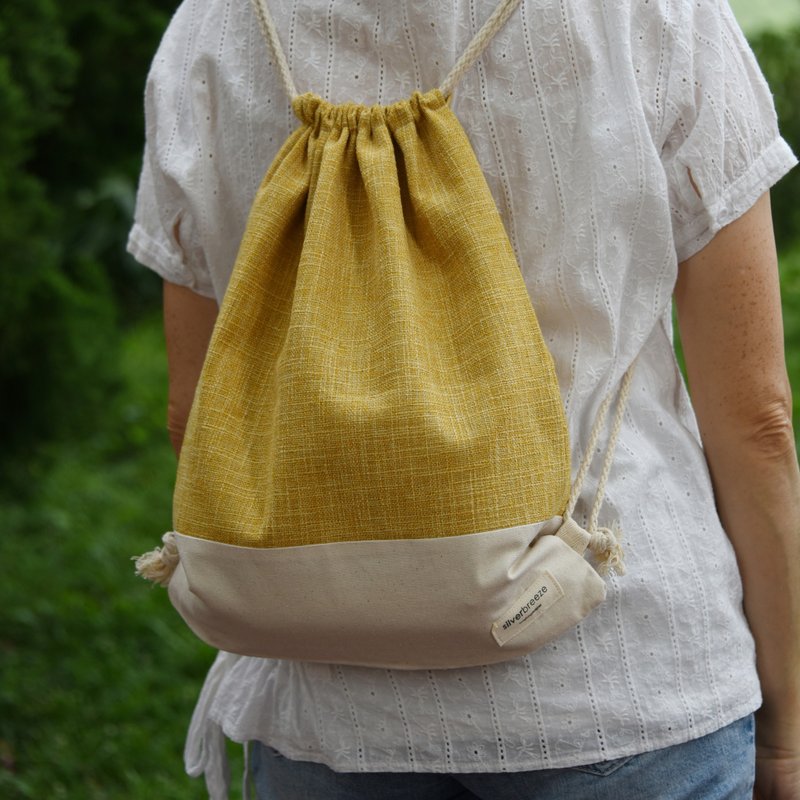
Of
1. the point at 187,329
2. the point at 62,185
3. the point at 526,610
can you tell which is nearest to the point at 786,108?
the point at 62,185

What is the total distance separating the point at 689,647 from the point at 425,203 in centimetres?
63

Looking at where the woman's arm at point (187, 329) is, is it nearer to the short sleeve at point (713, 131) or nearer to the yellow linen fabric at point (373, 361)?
the yellow linen fabric at point (373, 361)

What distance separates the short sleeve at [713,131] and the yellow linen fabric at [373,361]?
0.25 meters

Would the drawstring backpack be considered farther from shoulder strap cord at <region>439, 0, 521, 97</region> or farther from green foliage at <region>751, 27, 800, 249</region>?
green foliage at <region>751, 27, 800, 249</region>

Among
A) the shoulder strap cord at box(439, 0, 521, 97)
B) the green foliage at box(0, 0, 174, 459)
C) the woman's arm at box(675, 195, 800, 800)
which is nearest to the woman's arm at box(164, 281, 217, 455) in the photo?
the shoulder strap cord at box(439, 0, 521, 97)

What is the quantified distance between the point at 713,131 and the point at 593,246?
20 cm

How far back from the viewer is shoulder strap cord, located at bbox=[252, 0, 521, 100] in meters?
1.38

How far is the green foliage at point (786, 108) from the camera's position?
7.59 meters

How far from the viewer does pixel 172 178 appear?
64.4 inches

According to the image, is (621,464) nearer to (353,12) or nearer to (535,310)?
(535,310)

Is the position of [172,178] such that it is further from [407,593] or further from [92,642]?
[92,642]

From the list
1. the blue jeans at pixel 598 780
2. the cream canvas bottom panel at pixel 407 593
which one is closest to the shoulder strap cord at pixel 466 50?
the cream canvas bottom panel at pixel 407 593

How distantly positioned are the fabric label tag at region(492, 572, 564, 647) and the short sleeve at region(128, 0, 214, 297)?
68 centimetres

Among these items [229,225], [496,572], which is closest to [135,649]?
[229,225]
